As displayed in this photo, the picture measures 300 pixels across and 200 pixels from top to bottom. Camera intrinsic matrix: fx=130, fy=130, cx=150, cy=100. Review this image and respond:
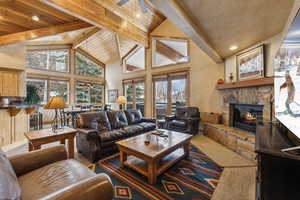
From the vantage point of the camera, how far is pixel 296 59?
1264 millimetres

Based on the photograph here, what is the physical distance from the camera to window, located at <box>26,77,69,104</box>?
615 centimetres

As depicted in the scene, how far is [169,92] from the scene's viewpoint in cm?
582

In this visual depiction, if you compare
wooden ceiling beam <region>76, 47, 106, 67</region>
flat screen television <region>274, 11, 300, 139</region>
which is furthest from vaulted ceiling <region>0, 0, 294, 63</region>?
wooden ceiling beam <region>76, 47, 106, 67</region>

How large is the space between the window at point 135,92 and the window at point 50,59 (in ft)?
11.0

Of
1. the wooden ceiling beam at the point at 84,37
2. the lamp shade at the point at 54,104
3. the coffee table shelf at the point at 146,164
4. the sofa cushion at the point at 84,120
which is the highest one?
the wooden ceiling beam at the point at 84,37

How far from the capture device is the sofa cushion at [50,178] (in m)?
1.10

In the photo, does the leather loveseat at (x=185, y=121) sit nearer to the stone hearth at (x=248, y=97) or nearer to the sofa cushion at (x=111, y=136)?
the stone hearth at (x=248, y=97)

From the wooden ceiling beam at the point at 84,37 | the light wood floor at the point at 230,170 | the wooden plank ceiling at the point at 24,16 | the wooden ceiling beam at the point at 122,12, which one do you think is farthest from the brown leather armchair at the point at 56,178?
the wooden ceiling beam at the point at 84,37

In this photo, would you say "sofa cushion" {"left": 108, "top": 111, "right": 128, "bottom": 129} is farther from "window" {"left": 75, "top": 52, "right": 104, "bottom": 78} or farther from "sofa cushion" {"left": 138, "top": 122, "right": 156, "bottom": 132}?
"window" {"left": 75, "top": 52, "right": 104, "bottom": 78}

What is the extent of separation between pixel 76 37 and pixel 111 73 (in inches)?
104

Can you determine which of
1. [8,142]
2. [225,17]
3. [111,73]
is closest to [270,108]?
[225,17]

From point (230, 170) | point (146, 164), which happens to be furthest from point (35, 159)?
point (230, 170)

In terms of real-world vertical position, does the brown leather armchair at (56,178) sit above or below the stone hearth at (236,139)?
above

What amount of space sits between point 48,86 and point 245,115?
27.0ft
